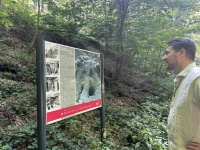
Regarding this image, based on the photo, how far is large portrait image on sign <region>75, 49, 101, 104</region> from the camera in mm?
3160

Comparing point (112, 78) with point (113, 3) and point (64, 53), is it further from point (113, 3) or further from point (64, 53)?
point (64, 53)

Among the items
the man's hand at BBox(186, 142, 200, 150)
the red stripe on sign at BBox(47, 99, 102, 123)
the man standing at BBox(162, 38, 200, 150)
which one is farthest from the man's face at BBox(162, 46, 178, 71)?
the red stripe on sign at BBox(47, 99, 102, 123)

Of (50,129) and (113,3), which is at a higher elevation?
(113,3)

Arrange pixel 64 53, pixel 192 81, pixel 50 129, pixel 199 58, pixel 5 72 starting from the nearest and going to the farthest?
pixel 192 81
pixel 64 53
pixel 50 129
pixel 5 72
pixel 199 58

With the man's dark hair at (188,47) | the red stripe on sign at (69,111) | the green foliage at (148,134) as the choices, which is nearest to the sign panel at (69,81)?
the red stripe on sign at (69,111)

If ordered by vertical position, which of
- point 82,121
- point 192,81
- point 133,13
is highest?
point 133,13

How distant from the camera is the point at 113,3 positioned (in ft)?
24.7

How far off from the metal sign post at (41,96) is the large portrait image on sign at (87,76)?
2.81ft

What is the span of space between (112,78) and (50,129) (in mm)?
5305

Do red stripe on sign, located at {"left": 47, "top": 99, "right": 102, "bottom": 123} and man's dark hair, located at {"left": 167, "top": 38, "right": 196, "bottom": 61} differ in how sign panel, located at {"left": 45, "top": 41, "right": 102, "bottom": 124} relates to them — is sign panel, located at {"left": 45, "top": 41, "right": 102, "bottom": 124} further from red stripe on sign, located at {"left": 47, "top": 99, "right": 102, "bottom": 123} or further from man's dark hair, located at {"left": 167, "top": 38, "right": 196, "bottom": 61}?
man's dark hair, located at {"left": 167, "top": 38, "right": 196, "bottom": 61}

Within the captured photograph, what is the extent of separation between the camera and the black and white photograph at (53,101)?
7.84ft

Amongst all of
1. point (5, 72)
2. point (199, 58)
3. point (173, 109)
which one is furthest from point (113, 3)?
point (199, 58)

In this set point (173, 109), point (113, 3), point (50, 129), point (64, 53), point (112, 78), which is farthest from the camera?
point (112, 78)

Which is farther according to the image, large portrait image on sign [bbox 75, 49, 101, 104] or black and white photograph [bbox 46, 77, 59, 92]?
large portrait image on sign [bbox 75, 49, 101, 104]
